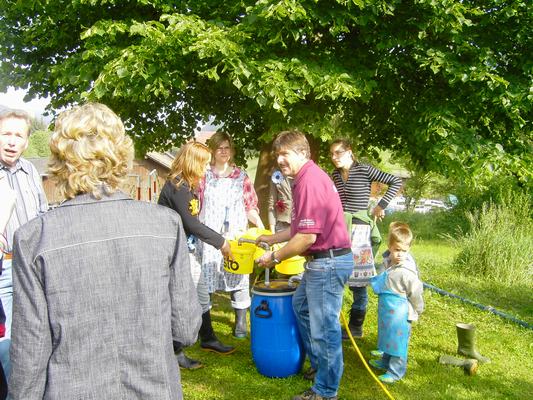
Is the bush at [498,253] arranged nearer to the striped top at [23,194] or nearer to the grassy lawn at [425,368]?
the grassy lawn at [425,368]

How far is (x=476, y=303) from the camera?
21.4ft

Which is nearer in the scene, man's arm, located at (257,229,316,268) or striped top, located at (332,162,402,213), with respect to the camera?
man's arm, located at (257,229,316,268)

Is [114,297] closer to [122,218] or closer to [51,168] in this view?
[122,218]

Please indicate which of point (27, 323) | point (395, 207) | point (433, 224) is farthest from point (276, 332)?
point (395, 207)

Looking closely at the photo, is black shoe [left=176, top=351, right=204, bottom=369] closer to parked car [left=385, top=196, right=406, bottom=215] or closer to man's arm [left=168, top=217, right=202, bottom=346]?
man's arm [left=168, top=217, right=202, bottom=346]

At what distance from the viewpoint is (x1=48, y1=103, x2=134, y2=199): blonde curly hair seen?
1667mm

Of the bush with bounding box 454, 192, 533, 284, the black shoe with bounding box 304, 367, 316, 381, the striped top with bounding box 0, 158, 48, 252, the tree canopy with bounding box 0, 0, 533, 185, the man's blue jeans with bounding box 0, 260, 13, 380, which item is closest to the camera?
the man's blue jeans with bounding box 0, 260, 13, 380

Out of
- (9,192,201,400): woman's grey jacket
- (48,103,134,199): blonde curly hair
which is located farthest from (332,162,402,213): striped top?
(48,103,134,199): blonde curly hair

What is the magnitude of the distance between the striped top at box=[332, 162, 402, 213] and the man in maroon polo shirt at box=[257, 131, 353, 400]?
5.01 feet

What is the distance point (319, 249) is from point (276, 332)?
37.9 inches

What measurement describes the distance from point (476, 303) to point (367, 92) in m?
3.13

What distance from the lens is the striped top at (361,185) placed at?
195 inches

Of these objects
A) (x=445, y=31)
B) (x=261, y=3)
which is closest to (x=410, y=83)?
(x=445, y=31)

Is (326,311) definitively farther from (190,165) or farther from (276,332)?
(190,165)
